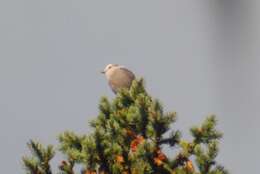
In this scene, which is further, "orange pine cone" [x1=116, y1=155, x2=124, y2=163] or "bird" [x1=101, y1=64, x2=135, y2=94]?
"bird" [x1=101, y1=64, x2=135, y2=94]

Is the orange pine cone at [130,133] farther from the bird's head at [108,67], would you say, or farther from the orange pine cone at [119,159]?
the bird's head at [108,67]

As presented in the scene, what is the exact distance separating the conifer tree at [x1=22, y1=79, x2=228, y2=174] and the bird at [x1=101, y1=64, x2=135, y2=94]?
438 cm

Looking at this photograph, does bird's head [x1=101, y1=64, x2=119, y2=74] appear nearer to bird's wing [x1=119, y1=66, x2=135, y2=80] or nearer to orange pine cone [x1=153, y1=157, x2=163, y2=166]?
bird's wing [x1=119, y1=66, x2=135, y2=80]

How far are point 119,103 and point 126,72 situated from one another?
14.9ft

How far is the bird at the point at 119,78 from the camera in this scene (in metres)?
17.0

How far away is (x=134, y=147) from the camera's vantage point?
11992 millimetres

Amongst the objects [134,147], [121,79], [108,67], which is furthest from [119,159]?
[108,67]

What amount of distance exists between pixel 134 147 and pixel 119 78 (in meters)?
5.38

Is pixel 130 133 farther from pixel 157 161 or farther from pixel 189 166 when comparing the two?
pixel 189 166

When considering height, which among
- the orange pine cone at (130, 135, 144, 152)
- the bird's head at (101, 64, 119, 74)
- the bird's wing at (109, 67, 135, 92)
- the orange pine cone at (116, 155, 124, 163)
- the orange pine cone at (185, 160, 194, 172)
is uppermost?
the bird's head at (101, 64, 119, 74)

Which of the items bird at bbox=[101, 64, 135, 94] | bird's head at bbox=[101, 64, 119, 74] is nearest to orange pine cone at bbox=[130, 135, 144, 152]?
bird at bbox=[101, 64, 135, 94]

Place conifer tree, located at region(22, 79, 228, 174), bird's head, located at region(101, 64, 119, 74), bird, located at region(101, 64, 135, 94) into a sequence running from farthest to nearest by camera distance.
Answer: bird's head, located at region(101, 64, 119, 74) → bird, located at region(101, 64, 135, 94) → conifer tree, located at region(22, 79, 228, 174)

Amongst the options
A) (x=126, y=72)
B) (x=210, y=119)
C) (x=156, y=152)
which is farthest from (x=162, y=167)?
(x=126, y=72)

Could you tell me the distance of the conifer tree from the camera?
1157cm
